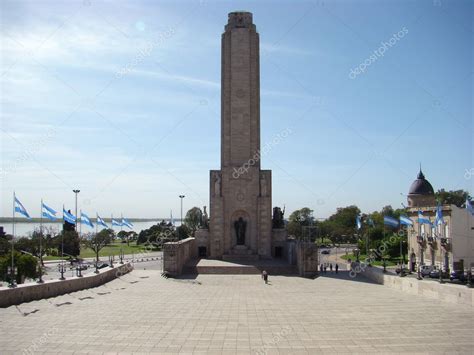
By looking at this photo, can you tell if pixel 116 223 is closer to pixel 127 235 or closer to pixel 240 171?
pixel 240 171

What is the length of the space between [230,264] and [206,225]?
25.6ft

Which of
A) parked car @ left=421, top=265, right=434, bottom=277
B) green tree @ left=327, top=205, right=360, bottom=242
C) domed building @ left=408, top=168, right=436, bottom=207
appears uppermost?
domed building @ left=408, top=168, right=436, bottom=207

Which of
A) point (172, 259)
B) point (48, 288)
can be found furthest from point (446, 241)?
point (48, 288)

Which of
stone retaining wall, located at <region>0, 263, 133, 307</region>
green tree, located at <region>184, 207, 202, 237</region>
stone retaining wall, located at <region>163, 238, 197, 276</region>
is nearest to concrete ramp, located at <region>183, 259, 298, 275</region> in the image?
stone retaining wall, located at <region>163, 238, 197, 276</region>

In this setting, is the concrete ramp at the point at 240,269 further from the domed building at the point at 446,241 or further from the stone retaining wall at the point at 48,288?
the domed building at the point at 446,241

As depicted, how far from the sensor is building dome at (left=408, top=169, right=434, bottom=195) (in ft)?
189

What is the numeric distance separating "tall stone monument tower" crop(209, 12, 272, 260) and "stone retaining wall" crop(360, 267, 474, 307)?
1511 cm

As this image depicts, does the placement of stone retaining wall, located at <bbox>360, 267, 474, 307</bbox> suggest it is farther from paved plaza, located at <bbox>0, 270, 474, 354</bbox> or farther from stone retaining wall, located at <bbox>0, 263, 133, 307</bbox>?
stone retaining wall, located at <bbox>0, 263, 133, 307</bbox>

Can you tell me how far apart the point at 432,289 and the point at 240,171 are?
23.5m

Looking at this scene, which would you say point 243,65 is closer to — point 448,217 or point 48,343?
point 448,217

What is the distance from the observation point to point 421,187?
5766cm

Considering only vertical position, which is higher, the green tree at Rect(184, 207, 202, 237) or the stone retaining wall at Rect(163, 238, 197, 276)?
the green tree at Rect(184, 207, 202, 237)

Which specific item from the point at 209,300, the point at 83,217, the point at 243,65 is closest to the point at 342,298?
the point at 209,300

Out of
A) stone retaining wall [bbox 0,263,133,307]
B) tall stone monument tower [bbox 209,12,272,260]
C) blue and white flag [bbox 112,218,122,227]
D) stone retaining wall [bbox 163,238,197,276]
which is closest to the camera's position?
stone retaining wall [bbox 0,263,133,307]
